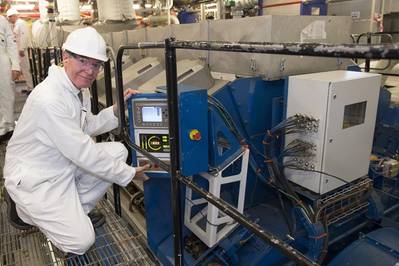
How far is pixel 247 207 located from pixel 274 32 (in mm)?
1247

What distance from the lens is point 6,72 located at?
4.10 m

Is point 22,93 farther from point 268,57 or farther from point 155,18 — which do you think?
point 268,57

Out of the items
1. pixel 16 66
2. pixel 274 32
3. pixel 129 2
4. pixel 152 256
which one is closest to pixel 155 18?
pixel 129 2

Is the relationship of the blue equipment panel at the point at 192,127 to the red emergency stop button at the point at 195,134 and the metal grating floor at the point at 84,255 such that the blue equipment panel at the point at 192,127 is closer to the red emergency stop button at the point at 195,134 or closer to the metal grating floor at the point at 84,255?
the red emergency stop button at the point at 195,134

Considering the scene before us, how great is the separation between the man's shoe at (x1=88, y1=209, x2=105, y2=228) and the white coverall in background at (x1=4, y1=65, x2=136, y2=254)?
0.43m

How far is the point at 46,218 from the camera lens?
5.81ft

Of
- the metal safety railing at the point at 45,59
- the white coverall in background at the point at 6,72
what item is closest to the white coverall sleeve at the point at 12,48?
the white coverall in background at the point at 6,72

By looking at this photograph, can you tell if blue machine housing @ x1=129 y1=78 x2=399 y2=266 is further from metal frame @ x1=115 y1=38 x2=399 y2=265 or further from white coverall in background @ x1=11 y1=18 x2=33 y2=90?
white coverall in background @ x1=11 y1=18 x2=33 y2=90

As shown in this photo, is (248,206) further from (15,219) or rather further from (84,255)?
(15,219)

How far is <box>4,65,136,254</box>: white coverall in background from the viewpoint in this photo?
66.4 inches

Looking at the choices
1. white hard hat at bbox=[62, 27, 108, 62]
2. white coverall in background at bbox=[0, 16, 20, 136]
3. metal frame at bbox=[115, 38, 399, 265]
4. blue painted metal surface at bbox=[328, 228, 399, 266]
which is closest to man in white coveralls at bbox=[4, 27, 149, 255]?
white hard hat at bbox=[62, 27, 108, 62]

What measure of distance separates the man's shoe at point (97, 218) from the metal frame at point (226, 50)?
Result: 2.08ft

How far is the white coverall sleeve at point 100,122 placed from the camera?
223 centimetres

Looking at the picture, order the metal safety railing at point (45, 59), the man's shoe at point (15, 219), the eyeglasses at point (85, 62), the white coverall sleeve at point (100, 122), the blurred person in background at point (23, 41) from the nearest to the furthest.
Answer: the eyeglasses at point (85, 62) → the man's shoe at point (15, 219) → the white coverall sleeve at point (100, 122) → the metal safety railing at point (45, 59) → the blurred person in background at point (23, 41)
